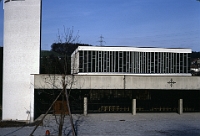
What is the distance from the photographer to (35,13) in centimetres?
2272

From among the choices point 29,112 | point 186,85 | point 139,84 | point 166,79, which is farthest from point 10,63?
point 186,85

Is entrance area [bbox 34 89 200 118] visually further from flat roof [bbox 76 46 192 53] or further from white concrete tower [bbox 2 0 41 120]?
white concrete tower [bbox 2 0 41 120]

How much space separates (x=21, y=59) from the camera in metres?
22.6

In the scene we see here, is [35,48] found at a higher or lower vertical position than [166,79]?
higher

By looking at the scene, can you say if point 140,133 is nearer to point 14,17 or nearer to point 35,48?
point 35,48

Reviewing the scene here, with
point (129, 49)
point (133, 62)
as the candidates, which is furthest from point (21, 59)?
point (133, 62)

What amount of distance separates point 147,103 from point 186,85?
4568 mm

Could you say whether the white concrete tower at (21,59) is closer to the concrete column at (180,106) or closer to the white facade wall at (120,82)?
the white facade wall at (120,82)

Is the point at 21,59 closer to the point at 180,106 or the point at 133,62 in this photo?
the point at 133,62

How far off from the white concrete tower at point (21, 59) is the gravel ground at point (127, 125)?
2626mm

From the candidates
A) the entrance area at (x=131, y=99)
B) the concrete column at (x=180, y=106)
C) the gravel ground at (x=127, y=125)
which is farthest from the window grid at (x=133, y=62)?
the gravel ground at (x=127, y=125)

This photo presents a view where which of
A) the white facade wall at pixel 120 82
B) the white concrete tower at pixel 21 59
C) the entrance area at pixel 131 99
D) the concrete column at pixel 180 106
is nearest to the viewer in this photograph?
the white concrete tower at pixel 21 59

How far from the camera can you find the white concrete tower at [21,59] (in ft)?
74.0

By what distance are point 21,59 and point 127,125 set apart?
971cm
